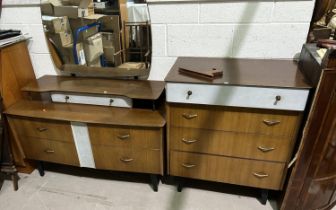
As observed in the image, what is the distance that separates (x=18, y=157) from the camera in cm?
186

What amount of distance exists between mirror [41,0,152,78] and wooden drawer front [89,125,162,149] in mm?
484

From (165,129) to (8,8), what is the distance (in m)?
1.53

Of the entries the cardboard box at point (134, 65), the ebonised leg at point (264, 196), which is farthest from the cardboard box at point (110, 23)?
the ebonised leg at point (264, 196)

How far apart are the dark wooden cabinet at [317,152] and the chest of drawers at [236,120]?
7 centimetres

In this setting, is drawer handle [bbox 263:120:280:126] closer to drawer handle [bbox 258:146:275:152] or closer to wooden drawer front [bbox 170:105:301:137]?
wooden drawer front [bbox 170:105:301:137]

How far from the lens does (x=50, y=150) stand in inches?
68.7

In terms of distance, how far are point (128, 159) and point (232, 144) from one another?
0.69 meters

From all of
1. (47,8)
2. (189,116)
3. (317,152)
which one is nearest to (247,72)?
(189,116)

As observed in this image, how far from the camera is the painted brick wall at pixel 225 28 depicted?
1.51m

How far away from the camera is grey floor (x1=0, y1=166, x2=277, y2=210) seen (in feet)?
5.42

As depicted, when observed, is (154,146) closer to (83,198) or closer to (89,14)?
(83,198)

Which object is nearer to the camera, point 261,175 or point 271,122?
point 271,122

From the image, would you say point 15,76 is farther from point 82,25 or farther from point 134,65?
point 134,65

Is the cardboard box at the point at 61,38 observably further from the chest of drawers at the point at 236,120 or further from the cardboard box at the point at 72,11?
the chest of drawers at the point at 236,120
